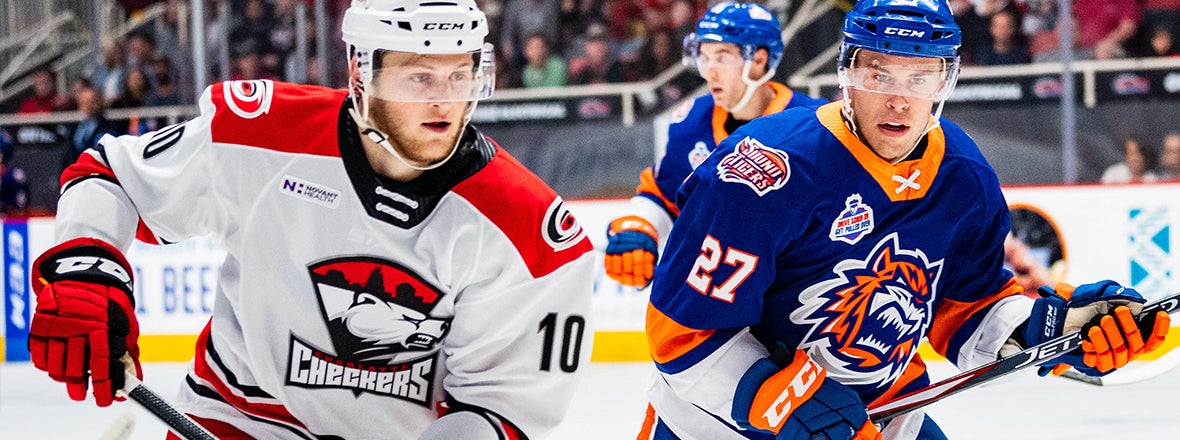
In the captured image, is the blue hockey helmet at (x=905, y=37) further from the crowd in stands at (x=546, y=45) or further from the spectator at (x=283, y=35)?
the spectator at (x=283, y=35)

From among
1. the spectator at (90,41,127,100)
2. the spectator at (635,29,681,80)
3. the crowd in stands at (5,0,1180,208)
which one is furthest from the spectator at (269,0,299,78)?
the spectator at (635,29,681,80)

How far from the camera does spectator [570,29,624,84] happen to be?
7.14 meters

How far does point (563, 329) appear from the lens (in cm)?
186

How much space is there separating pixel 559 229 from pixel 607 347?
3.75 metres

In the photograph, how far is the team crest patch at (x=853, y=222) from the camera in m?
1.94

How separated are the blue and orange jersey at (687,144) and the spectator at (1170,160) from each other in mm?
2850

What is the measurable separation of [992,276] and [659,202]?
173 cm

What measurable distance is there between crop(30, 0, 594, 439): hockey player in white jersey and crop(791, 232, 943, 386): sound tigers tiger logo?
0.36 m

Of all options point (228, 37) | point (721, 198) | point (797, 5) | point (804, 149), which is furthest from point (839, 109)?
point (228, 37)

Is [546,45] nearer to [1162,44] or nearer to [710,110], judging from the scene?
[1162,44]

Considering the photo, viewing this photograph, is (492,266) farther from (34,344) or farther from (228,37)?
(228,37)

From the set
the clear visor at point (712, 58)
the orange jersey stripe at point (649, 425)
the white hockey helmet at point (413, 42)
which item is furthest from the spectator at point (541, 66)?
the white hockey helmet at point (413, 42)

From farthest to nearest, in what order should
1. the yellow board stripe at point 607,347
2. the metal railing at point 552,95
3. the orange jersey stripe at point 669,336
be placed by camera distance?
the metal railing at point 552,95, the yellow board stripe at point 607,347, the orange jersey stripe at point 669,336

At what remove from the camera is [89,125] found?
7074 millimetres
